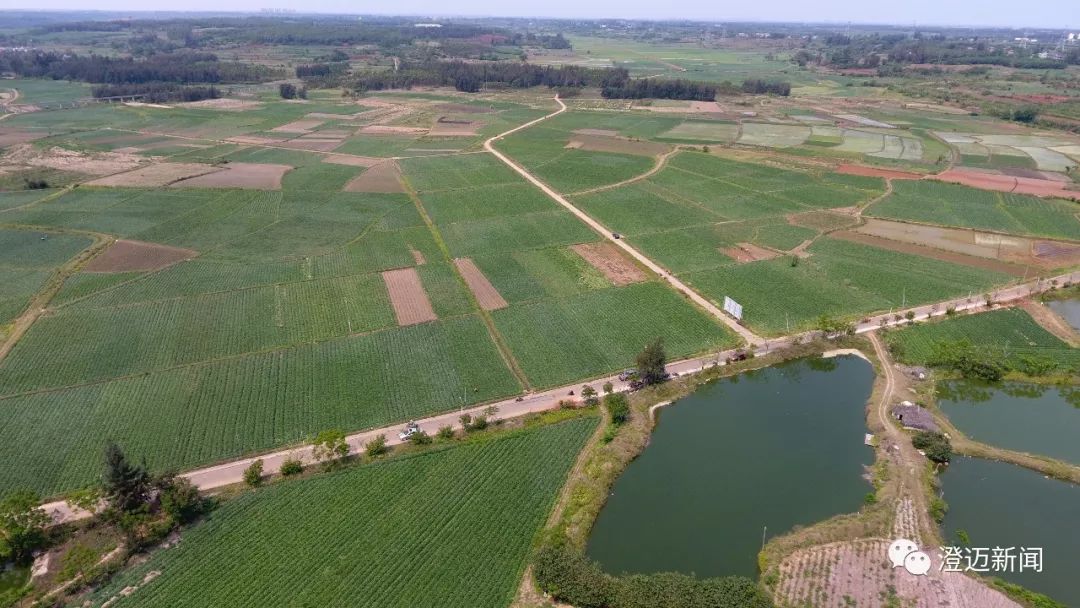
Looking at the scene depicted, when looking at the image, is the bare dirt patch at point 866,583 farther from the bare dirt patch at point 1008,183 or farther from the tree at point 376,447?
the bare dirt patch at point 1008,183

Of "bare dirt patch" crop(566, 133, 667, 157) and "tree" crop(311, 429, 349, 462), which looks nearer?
"tree" crop(311, 429, 349, 462)

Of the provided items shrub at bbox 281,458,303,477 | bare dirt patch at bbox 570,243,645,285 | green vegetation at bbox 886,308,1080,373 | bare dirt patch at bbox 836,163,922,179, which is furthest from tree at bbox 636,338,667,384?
bare dirt patch at bbox 836,163,922,179

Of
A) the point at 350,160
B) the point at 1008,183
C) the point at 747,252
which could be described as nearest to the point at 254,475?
the point at 747,252

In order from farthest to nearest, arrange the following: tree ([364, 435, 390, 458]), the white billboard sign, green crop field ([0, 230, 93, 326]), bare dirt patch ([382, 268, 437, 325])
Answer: green crop field ([0, 230, 93, 326]) < bare dirt patch ([382, 268, 437, 325]) < the white billboard sign < tree ([364, 435, 390, 458])

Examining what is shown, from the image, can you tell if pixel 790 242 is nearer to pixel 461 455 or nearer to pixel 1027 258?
pixel 1027 258

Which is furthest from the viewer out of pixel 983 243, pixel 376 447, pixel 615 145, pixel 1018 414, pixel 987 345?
pixel 615 145

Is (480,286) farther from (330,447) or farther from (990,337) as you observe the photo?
(990,337)

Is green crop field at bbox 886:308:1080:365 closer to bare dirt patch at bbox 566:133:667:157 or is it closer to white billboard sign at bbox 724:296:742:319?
white billboard sign at bbox 724:296:742:319
